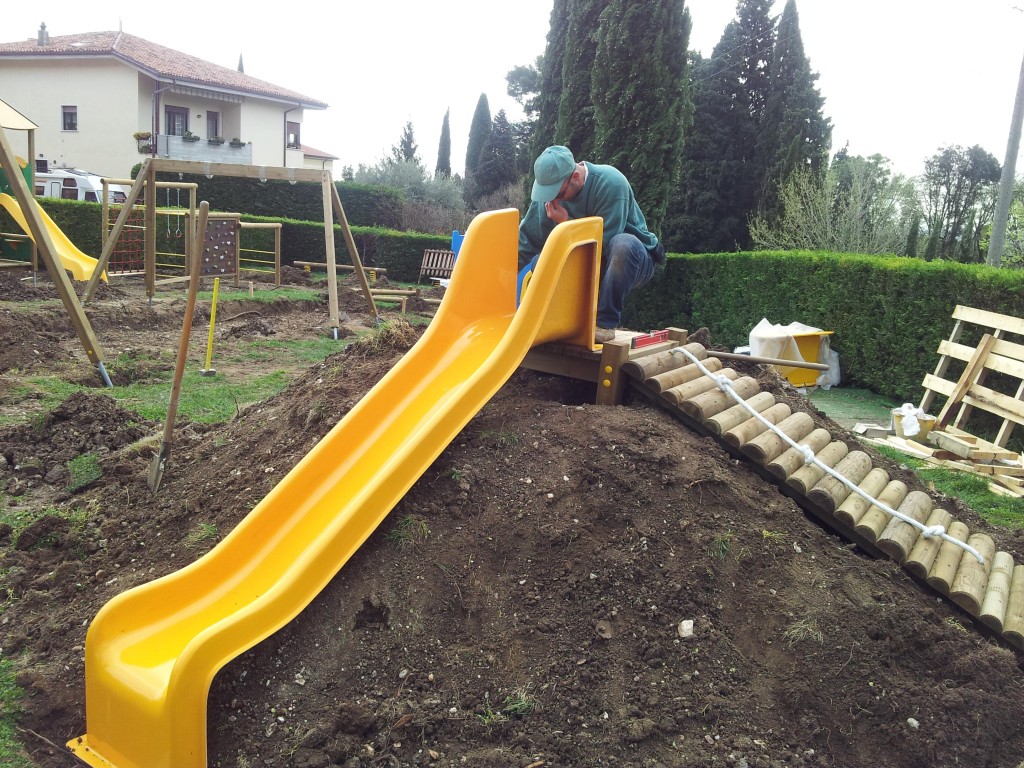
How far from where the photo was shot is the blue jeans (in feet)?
16.7

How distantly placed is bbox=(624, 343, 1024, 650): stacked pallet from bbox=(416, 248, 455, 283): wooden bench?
15538 mm

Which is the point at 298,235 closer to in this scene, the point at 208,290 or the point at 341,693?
the point at 208,290

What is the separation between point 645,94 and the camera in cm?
1539

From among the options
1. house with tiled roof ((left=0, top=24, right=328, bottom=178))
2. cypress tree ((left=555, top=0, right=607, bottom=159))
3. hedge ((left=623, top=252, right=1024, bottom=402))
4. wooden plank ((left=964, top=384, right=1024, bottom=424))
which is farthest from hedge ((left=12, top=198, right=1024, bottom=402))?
house with tiled roof ((left=0, top=24, right=328, bottom=178))

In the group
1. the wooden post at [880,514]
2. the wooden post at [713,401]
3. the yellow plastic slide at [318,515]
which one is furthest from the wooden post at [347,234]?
the wooden post at [880,514]

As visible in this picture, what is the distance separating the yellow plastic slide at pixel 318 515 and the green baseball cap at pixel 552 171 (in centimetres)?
57

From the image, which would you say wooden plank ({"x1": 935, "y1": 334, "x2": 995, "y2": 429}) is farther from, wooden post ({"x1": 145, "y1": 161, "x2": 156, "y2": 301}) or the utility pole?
wooden post ({"x1": 145, "y1": 161, "x2": 156, "y2": 301})

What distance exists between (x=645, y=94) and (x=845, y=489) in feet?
42.0

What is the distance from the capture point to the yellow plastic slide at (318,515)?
2.68m

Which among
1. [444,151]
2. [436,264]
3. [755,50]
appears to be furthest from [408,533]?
[444,151]

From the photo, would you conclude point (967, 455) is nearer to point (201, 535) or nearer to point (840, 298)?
point (840, 298)

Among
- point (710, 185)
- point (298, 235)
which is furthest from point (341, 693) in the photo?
point (710, 185)

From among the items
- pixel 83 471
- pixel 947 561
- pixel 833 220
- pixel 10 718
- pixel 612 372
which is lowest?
pixel 10 718

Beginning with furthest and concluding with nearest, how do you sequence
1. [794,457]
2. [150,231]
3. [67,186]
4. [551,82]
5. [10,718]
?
[67,186]
[551,82]
[150,231]
[794,457]
[10,718]
